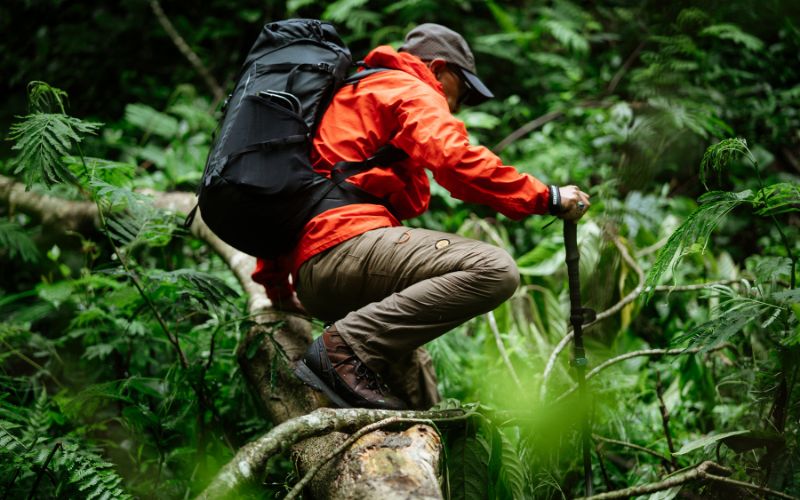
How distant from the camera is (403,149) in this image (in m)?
2.90

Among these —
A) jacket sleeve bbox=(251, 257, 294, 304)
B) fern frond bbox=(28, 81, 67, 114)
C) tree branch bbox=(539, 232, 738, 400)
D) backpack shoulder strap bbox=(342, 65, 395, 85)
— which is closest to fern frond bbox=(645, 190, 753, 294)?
tree branch bbox=(539, 232, 738, 400)

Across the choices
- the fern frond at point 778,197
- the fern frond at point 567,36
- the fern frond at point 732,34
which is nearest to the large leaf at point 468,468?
the fern frond at point 778,197

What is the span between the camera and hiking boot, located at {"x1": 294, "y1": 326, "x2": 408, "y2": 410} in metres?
2.72

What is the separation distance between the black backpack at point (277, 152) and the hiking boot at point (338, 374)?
57 cm

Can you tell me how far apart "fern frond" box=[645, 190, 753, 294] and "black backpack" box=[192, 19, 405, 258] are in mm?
1252

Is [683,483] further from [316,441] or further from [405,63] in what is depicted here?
[405,63]

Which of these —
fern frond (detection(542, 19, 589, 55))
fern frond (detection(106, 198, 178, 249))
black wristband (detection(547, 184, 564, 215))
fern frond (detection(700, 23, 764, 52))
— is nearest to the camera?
black wristband (detection(547, 184, 564, 215))

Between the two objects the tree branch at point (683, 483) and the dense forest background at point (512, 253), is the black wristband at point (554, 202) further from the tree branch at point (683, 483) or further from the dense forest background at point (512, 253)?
the tree branch at point (683, 483)

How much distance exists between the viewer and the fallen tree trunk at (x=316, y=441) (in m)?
2.13

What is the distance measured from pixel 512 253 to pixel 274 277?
2987 mm

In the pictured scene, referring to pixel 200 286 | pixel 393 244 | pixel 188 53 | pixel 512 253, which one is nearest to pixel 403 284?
pixel 393 244

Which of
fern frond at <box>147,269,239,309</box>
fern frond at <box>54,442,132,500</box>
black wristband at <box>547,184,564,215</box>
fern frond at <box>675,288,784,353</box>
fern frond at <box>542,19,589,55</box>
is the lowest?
fern frond at <box>54,442,132,500</box>

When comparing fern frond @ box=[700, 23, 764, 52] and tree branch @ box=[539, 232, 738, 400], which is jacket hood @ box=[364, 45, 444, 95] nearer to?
tree branch @ box=[539, 232, 738, 400]

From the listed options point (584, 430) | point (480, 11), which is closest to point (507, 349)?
point (584, 430)
